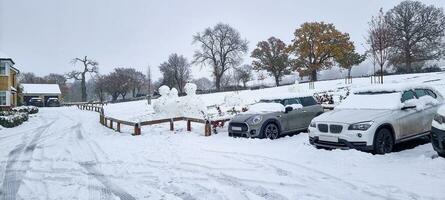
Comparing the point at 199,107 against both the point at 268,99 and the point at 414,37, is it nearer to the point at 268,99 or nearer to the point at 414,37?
the point at 268,99

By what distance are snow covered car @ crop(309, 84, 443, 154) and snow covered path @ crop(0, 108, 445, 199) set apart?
0.32 meters

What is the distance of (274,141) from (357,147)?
146 inches

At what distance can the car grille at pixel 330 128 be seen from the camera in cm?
905

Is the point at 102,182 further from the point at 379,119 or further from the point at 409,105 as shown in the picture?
the point at 409,105

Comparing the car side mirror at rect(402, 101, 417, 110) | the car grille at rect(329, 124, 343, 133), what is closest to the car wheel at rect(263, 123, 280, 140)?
the car grille at rect(329, 124, 343, 133)

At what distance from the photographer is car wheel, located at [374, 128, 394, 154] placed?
8594 mm

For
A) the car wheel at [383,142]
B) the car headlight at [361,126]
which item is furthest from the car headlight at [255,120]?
the car wheel at [383,142]

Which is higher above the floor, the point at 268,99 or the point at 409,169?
the point at 268,99

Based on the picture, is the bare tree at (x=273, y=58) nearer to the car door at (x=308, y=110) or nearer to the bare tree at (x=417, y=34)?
the bare tree at (x=417, y=34)

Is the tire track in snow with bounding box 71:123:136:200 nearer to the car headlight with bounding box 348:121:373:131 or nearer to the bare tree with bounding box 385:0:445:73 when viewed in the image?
the car headlight with bounding box 348:121:373:131

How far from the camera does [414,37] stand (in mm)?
49562

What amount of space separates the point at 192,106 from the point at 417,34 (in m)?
39.8

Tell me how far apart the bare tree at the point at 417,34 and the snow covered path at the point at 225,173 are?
43.5 metres

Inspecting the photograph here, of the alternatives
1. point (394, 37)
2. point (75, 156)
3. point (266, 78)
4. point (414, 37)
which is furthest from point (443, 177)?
point (266, 78)
